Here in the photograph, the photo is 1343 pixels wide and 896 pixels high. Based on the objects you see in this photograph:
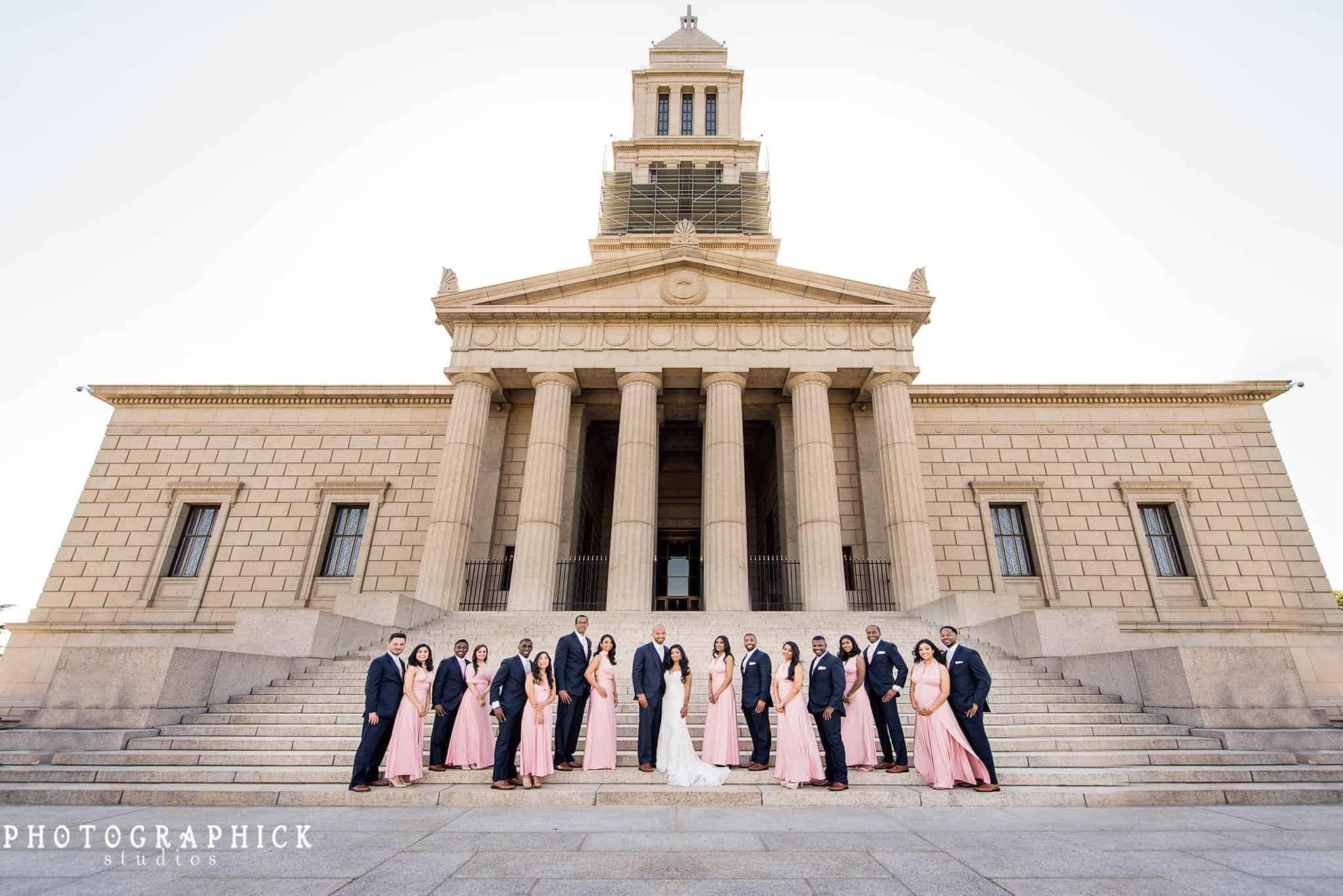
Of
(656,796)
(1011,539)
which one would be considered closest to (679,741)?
(656,796)

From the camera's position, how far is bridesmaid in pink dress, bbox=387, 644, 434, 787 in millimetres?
6895

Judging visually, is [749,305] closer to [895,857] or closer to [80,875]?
[895,857]

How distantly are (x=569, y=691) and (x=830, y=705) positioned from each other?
3.24m

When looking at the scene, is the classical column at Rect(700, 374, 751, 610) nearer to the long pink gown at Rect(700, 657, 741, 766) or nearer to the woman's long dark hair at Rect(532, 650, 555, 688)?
the long pink gown at Rect(700, 657, 741, 766)

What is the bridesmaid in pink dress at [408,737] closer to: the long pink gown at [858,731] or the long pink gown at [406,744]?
the long pink gown at [406,744]

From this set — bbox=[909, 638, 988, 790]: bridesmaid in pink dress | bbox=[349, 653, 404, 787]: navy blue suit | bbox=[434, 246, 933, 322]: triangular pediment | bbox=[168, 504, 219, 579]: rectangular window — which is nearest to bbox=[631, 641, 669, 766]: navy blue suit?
bbox=[349, 653, 404, 787]: navy blue suit

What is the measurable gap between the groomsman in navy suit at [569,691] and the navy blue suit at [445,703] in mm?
1267

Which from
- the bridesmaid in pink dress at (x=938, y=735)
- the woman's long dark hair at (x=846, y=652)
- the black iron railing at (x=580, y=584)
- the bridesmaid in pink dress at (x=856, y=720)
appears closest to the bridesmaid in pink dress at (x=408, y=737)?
the bridesmaid in pink dress at (x=856, y=720)

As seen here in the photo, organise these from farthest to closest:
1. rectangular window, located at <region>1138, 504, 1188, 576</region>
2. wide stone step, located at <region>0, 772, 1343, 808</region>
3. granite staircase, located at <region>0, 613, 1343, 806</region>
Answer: rectangular window, located at <region>1138, 504, 1188, 576</region>, granite staircase, located at <region>0, 613, 1343, 806</region>, wide stone step, located at <region>0, 772, 1343, 808</region>

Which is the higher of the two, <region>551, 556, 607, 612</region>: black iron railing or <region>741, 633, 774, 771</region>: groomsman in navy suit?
<region>551, 556, 607, 612</region>: black iron railing

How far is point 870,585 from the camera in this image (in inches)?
724

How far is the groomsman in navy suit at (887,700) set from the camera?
7.57 m

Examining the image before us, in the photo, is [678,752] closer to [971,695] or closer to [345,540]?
[971,695]

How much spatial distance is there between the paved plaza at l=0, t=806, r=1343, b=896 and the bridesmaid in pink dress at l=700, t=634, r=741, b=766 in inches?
54.8
